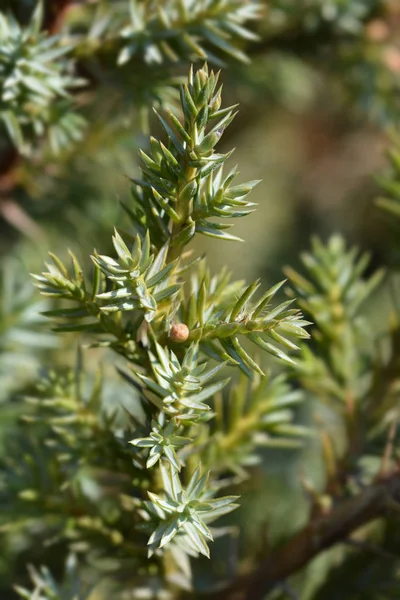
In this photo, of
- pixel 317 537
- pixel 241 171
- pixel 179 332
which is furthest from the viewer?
pixel 241 171

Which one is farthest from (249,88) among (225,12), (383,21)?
(225,12)

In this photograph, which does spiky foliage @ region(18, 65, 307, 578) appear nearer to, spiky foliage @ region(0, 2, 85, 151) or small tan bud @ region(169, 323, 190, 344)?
small tan bud @ region(169, 323, 190, 344)

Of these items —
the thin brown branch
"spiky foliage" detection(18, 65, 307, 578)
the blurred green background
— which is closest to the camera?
"spiky foliage" detection(18, 65, 307, 578)

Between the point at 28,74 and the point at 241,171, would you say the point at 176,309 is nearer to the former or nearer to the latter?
the point at 28,74

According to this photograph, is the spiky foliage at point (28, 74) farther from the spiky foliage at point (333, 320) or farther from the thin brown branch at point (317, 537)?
the thin brown branch at point (317, 537)

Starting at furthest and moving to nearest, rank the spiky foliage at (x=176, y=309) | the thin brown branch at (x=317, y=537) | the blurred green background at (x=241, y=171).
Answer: the blurred green background at (x=241, y=171) < the thin brown branch at (x=317, y=537) < the spiky foliage at (x=176, y=309)

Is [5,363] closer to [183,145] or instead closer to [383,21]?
[183,145]

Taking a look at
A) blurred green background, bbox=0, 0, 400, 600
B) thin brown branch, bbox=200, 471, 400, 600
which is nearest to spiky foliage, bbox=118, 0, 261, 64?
blurred green background, bbox=0, 0, 400, 600

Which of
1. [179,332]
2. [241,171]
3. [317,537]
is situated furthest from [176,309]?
[241,171]

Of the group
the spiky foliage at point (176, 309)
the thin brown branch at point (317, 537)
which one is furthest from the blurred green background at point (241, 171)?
the spiky foliage at point (176, 309)
